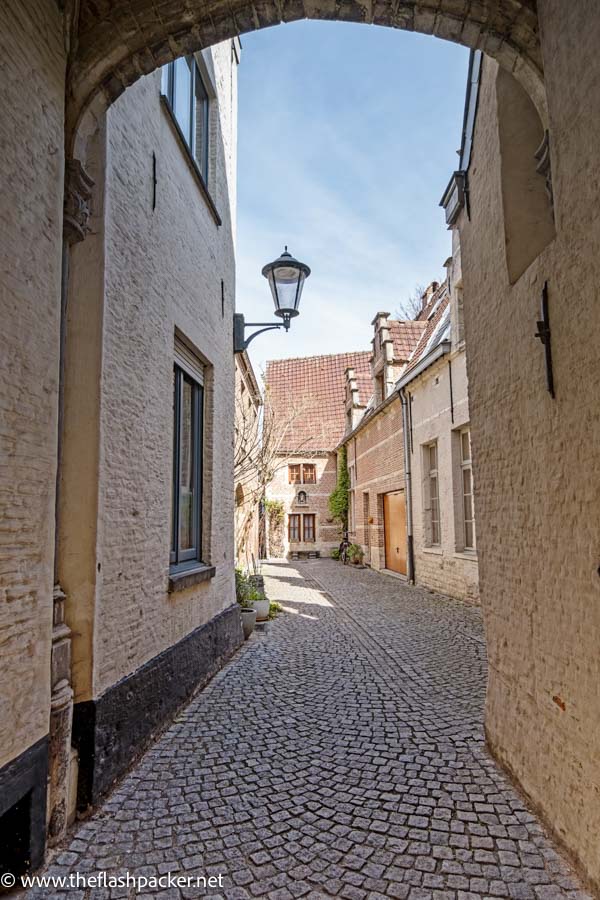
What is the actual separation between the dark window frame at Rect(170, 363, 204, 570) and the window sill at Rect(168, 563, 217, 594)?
7 centimetres

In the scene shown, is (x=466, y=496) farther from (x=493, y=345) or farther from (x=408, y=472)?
(x=493, y=345)

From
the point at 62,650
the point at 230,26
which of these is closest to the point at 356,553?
the point at 62,650

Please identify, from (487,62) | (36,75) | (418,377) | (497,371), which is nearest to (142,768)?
(497,371)

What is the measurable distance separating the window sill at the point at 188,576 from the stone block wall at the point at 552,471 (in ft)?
7.33

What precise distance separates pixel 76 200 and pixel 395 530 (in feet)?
41.7

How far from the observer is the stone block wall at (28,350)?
2.21 m

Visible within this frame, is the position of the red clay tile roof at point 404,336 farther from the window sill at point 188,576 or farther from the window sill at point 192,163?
the window sill at point 188,576

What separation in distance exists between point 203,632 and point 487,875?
127 inches

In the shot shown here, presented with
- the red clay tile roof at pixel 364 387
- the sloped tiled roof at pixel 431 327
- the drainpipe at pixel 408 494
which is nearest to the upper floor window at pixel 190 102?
the drainpipe at pixel 408 494

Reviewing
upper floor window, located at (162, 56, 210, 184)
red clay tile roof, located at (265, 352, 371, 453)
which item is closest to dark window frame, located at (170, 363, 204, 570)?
upper floor window, located at (162, 56, 210, 184)

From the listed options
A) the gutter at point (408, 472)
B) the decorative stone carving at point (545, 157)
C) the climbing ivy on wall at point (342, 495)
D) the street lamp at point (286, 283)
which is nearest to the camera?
the decorative stone carving at point (545, 157)

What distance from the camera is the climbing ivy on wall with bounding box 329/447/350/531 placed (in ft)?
70.7

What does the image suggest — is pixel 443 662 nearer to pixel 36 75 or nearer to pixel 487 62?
pixel 487 62

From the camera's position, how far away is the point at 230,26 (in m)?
2.97
